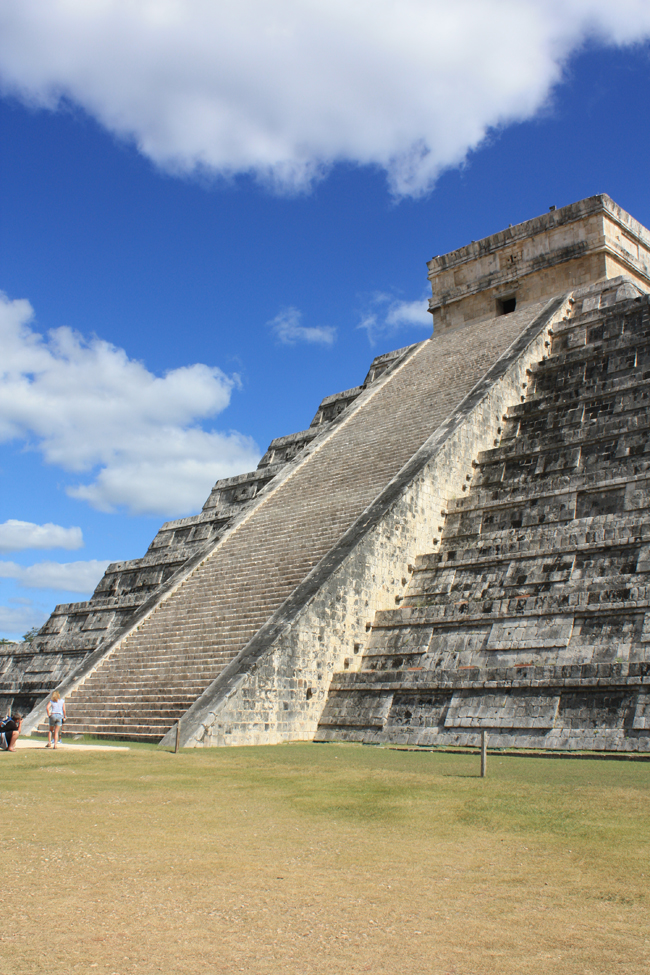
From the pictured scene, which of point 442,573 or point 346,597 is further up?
point 442,573

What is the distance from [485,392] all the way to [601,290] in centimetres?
461

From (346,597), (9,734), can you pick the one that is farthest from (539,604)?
(9,734)

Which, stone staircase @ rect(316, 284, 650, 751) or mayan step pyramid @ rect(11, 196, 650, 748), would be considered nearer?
stone staircase @ rect(316, 284, 650, 751)

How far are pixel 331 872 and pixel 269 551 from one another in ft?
31.1

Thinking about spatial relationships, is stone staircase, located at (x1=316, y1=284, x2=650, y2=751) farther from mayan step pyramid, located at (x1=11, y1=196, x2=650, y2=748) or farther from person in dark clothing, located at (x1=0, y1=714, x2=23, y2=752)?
person in dark clothing, located at (x1=0, y1=714, x2=23, y2=752)

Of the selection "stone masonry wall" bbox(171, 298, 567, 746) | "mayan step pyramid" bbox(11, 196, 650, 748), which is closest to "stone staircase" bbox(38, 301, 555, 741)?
"mayan step pyramid" bbox(11, 196, 650, 748)

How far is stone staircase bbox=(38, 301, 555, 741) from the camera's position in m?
11.1

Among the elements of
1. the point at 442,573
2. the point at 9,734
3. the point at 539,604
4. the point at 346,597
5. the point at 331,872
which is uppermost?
the point at 442,573

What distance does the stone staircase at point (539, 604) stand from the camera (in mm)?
8211

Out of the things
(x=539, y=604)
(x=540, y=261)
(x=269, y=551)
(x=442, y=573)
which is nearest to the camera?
(x=539, y=604)

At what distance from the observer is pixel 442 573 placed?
11383 mm

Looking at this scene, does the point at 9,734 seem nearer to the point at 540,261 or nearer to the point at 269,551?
the point at 269,551

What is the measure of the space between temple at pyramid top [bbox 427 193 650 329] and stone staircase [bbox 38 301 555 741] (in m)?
0.96

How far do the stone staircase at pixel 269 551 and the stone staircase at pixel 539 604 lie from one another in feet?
5.52
